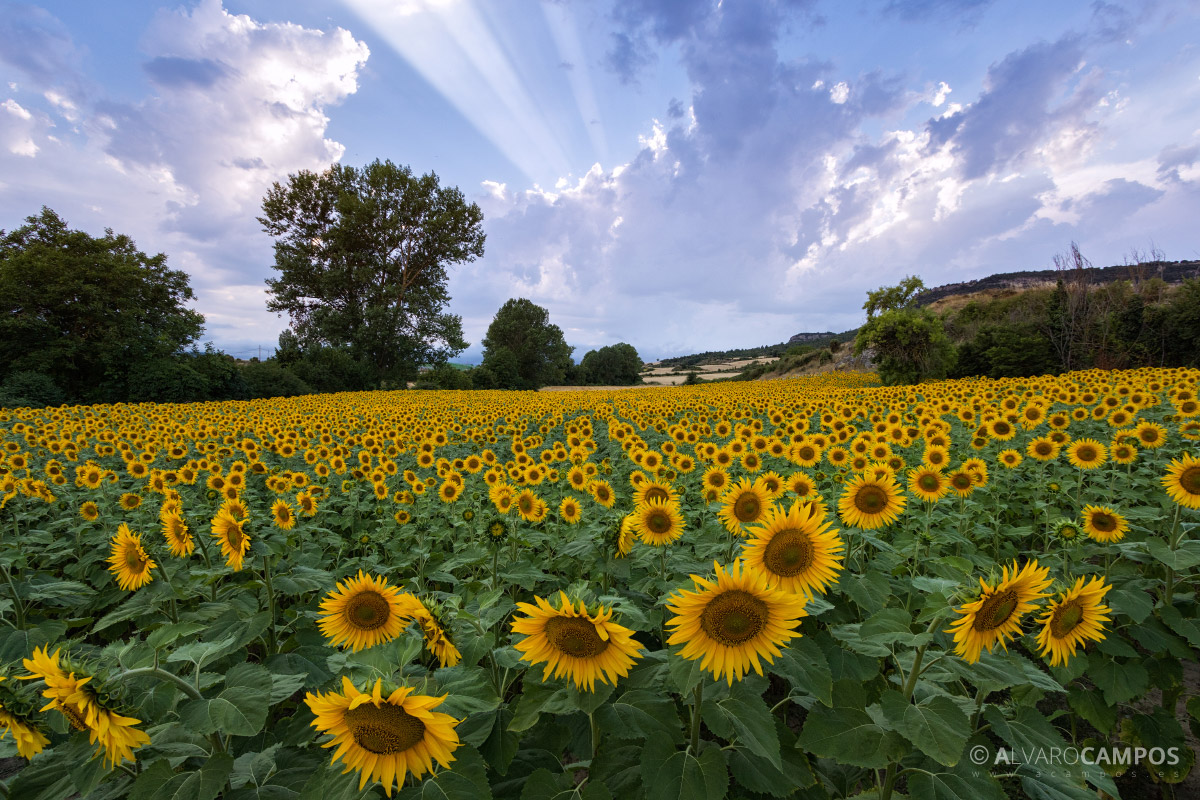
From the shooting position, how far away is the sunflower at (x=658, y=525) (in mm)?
2674

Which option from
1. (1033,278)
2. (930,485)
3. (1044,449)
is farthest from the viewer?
(1033,278)

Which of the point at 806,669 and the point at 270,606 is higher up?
the point at 806,669

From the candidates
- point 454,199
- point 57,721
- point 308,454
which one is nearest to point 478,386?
point 454,199

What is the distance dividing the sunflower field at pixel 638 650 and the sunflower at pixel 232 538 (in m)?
0.03

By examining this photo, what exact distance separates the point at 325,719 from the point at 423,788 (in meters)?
0.36

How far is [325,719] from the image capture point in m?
1.31

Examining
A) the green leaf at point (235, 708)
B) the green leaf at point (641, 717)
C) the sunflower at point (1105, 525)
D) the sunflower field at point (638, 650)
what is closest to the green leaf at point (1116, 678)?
the sunflower field at point (638, 650)

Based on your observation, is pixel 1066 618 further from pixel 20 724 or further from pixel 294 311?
pixel 294 311

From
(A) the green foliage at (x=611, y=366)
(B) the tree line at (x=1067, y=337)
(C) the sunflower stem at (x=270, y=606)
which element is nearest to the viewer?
(C) the sunflower stem at (x=270, y=606)

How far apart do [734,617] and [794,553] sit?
18.4 inches

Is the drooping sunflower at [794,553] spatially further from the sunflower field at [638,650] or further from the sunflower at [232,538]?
the sunflower at [232,538]

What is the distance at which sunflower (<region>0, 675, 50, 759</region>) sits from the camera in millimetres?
1290

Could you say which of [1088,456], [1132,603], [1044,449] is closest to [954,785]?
[1132,603]

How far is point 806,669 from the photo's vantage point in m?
1.51
